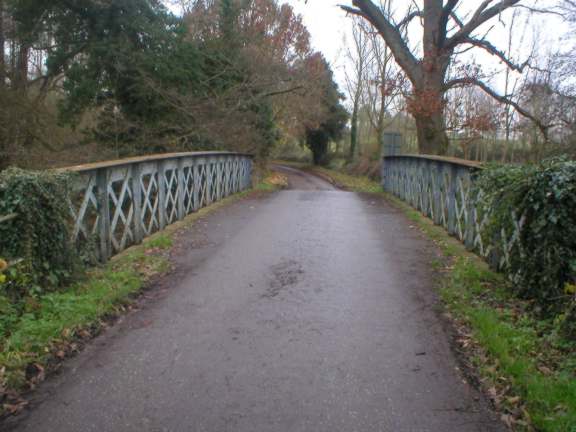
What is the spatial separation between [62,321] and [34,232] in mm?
981

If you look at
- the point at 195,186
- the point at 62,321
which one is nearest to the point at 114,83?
the point at 195,186

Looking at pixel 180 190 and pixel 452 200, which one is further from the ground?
pixel 452 200

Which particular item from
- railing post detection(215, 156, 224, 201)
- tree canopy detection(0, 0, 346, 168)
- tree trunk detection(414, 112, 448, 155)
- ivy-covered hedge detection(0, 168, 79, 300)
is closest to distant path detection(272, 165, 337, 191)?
tree canopy detection(0, 0, 346, 168)

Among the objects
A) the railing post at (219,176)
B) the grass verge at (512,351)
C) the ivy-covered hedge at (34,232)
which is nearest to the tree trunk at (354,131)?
the railing post at (219,176)

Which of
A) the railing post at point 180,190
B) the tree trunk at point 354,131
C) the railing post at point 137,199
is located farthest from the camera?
the tree trunk at point 354,131

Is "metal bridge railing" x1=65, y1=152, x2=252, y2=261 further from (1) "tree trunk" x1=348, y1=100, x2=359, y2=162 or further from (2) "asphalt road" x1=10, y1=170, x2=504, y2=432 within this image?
(1) "tree trunk" x1=348, y1=100, x2=359, y2=162

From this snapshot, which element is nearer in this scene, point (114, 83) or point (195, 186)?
point (195, 186)

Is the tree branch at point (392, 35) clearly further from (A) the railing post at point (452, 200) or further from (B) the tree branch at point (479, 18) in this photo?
(A) the railing post at point (452, 200)

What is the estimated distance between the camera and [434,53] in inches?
715

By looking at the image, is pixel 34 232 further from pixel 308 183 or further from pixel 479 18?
pixel 308 183

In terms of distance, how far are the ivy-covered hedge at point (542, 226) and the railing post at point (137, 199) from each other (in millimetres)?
5033

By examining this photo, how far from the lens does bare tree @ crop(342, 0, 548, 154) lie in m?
18.0

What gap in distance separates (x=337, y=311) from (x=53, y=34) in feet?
56.1

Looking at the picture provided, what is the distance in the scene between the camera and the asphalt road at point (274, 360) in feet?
11.5
